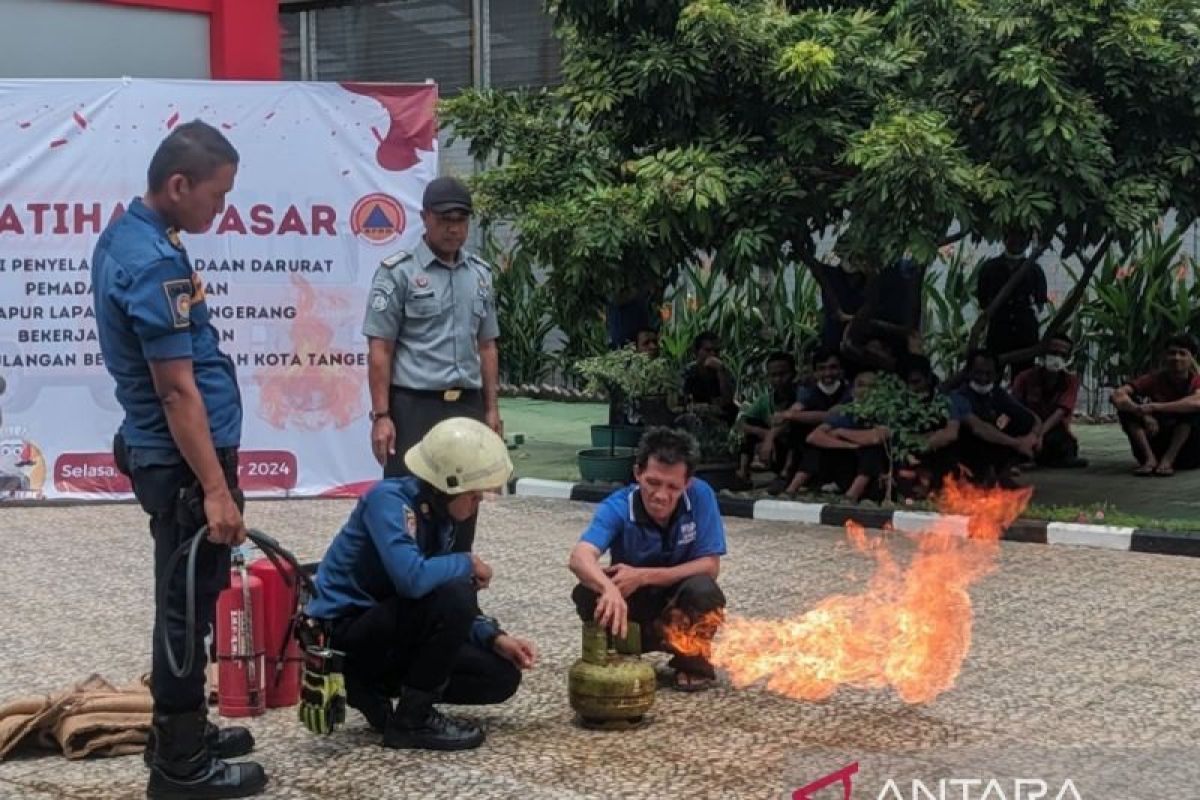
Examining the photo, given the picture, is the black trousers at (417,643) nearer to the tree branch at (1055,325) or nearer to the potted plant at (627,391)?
the potted plant at (627,391)

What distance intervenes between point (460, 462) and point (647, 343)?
268 inches

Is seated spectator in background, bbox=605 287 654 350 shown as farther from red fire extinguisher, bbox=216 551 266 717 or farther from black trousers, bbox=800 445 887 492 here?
red fire extinguisher, bbox=216 551 266 717

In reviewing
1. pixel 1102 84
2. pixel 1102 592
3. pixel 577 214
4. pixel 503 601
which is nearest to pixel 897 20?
pixel 1102 84

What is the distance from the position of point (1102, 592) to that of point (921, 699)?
235cm

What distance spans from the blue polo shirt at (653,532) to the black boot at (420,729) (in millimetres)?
950

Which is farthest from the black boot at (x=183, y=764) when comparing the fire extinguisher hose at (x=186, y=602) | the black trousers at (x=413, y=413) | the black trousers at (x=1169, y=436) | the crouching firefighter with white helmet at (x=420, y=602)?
the black trousers at (x=1169, y=436)

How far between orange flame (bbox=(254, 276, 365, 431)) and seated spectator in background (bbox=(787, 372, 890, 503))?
125 inches

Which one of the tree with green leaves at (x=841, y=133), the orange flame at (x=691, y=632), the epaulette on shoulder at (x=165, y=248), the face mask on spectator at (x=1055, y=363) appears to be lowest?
the orange flame at (x=691, y=632)

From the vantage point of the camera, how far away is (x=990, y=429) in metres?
10.1

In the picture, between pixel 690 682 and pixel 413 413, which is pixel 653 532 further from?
pixel 413 413

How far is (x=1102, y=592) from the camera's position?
24.5ft

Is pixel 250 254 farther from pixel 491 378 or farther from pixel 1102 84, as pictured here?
pixel 1102 84

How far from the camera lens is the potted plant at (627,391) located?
1062 cm

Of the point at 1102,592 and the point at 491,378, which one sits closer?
the point at 491,378
